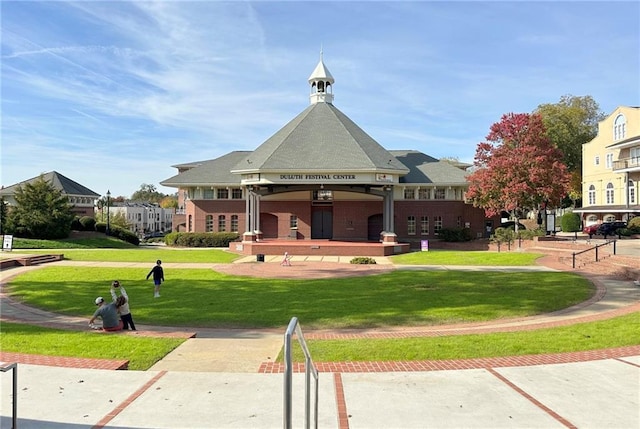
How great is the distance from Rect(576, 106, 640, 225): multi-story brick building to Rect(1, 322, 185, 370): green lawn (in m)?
47.9

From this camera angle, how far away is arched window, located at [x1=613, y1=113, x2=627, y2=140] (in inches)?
1934

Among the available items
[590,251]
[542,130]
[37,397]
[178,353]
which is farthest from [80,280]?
[542,130]

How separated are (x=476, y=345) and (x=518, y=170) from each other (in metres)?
28.8

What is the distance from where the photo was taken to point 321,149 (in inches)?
1507

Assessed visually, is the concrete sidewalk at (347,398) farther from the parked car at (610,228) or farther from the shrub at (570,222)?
the shrub at (570,222)

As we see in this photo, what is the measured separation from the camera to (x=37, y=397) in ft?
21.8

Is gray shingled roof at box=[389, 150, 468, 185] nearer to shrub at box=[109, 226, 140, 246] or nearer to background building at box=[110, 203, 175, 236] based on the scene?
shrub at box=[109, 226, 140, 246]

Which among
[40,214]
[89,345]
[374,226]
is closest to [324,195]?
[374,226]

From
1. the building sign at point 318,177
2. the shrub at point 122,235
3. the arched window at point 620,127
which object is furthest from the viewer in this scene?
the shrub at point 122,235

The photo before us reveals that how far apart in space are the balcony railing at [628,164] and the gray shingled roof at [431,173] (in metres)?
16.6

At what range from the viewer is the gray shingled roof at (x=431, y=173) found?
140ft

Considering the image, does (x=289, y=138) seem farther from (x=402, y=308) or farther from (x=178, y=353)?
(x=178, y=353)

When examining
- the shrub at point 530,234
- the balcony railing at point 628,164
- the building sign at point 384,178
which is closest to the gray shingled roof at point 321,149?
the building sign at point 384,178

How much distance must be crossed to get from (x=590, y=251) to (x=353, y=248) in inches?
602
